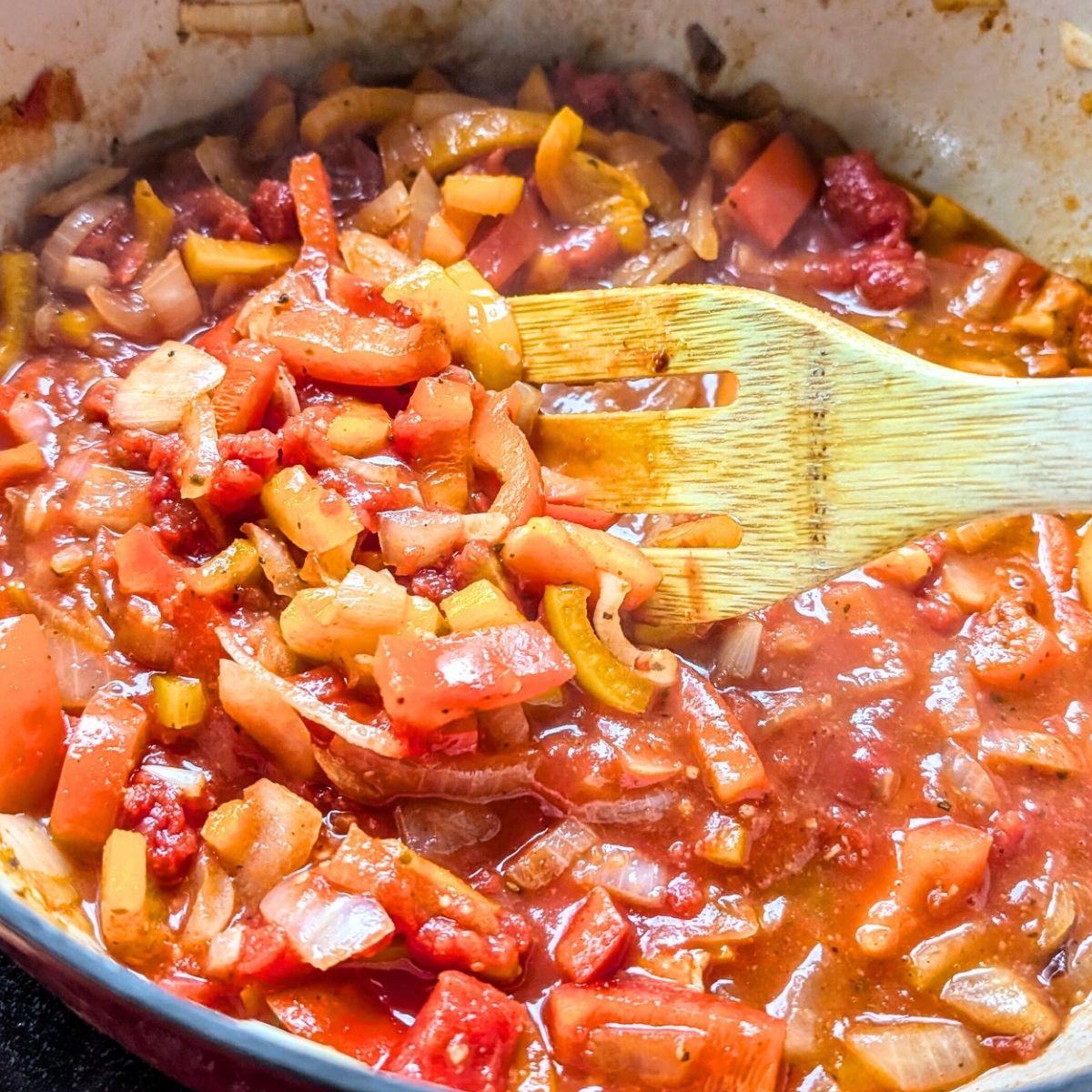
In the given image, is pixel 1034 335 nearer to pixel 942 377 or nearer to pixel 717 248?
pixel 717 248

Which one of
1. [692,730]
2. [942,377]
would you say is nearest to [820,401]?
[942,377]

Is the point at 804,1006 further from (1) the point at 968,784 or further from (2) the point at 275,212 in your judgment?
(2) the point at 275,212

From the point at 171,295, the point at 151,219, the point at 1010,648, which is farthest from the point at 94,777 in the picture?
the point at 1010,648

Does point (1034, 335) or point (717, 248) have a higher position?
point (717, 248)

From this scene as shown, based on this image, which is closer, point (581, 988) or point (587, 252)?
point (581, 988)

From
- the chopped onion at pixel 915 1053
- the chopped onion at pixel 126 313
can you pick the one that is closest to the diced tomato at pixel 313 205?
the chopped onion at pixel 126 313

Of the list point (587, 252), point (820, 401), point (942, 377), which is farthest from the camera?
point (587, 252)
